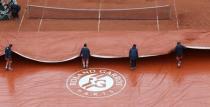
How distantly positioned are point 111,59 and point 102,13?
192 inches

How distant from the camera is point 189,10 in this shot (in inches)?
977

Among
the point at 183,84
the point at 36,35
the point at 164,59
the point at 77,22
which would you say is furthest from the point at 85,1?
the point at 183,84

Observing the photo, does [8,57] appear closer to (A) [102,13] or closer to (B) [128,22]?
(A) [102,13]

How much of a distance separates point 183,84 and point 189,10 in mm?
8090

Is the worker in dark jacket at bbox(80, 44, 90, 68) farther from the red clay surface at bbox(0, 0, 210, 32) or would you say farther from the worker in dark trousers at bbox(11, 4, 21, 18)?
the worker in dark trousers at bbox(11, 4, 21, 18)

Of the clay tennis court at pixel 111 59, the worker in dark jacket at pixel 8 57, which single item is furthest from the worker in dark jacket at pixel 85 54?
the worker in dark jacket at pixel 8 57

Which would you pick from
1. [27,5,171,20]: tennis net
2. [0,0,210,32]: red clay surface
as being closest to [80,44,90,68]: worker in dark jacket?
[0,0,210,32]: red clay surface

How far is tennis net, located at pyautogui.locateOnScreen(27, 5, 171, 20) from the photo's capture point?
23.8m

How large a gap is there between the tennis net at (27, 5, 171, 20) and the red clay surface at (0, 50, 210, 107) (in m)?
4.32

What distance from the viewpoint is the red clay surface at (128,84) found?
16.6 m

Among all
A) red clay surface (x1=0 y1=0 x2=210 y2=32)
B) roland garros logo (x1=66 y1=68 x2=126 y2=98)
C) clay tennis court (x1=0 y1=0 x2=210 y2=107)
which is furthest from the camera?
red clay surface (x1=0 y1=0 x2=210 y2=32)

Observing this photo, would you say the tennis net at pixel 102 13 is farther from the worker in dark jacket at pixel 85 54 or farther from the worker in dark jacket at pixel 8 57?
the worker in dark jacket at pixel 8 57

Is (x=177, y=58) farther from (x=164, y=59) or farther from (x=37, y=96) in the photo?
(x=37, y=96)

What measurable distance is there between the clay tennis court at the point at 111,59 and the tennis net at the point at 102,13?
257mm
